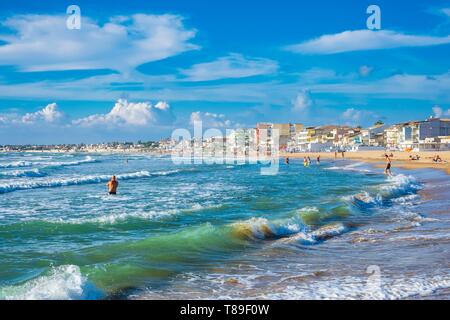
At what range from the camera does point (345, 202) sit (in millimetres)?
21297

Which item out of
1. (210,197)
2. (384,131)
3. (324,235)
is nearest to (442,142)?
(384,131)

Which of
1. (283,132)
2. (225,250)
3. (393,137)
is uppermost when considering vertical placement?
(283,132)

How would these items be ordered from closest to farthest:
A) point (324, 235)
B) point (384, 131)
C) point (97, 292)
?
point (97, 292)
point (324, 235)
point (384, 131)

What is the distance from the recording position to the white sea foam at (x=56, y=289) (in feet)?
25.6
